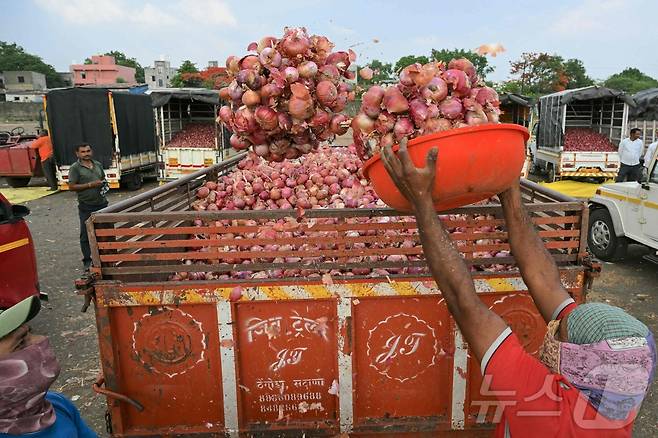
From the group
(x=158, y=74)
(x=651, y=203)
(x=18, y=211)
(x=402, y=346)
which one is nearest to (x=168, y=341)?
(x=402, y=346)

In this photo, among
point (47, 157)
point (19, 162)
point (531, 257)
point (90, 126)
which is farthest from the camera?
point (19, 162)

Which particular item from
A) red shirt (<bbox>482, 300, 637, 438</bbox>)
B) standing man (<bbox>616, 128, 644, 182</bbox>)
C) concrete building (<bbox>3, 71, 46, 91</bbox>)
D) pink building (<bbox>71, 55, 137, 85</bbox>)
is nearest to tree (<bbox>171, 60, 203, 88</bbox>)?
pink building (<bbox>71, 55, 137, 85</bbox>)

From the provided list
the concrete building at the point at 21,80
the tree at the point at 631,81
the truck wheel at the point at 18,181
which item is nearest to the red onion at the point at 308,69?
the truck wheel at the point at 18,181

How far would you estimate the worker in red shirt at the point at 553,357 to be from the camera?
4.99ft

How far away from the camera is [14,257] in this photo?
18.5 feet

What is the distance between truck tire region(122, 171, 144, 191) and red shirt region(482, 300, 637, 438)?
54.2 feet

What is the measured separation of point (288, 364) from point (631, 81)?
80112 mm

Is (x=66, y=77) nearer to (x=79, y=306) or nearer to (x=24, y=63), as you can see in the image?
(x=24, y=63)

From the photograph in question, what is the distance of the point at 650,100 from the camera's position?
619 inches

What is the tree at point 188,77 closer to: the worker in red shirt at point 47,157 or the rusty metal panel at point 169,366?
the worker in red shirt at point 47,157

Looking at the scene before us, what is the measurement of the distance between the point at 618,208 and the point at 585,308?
24.0 feet

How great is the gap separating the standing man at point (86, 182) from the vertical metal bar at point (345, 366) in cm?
606

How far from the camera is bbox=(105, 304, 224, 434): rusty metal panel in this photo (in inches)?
114

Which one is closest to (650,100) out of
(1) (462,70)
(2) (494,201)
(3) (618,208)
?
(3) (618,208)
